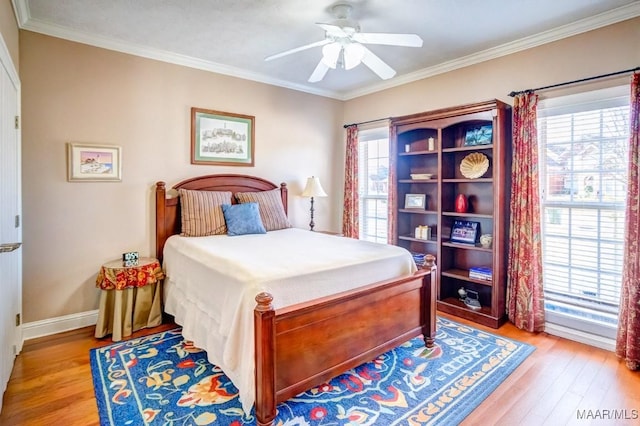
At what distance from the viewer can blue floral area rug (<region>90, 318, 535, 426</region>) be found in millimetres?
1937

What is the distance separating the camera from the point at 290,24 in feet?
9.54

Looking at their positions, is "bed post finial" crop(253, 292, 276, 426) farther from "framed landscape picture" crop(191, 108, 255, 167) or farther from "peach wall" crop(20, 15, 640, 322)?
A: "framed landscape picture" crop(191, 108, 255, 167)

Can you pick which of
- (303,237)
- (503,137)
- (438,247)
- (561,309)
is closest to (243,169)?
(303,237)

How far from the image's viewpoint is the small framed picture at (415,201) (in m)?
3.99

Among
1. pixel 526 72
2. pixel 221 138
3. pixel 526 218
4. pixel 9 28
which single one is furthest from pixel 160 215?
pixel 526 72

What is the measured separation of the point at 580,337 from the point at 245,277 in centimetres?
284

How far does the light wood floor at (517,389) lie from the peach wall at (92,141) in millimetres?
→ 662

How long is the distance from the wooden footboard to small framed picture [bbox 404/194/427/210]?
133 centimetres

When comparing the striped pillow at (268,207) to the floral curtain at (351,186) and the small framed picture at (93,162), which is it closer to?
the floral curtain at (351,186)

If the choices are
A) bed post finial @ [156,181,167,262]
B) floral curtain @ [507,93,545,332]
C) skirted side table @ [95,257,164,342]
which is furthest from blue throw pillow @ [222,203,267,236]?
floral curtain @ [507,93,545,332]

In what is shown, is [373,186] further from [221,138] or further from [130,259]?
[130,259]

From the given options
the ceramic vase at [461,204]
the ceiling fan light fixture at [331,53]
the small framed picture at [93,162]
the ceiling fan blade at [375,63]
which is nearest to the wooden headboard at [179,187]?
the small framed picture at [93,162]

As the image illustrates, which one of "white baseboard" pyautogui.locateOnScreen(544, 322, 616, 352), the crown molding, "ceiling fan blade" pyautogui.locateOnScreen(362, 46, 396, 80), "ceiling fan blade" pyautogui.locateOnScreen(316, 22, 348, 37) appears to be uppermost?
the crown molding

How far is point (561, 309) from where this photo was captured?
10.1ft
